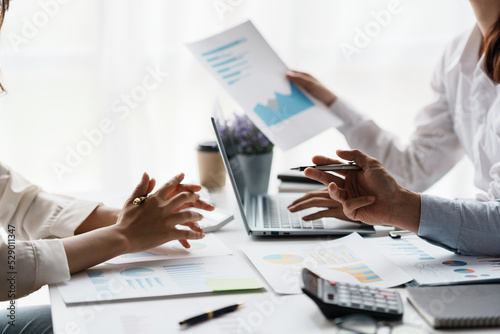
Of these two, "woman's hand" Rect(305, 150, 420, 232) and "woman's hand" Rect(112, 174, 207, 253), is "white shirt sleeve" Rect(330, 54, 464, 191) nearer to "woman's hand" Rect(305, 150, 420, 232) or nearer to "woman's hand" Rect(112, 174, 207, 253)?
"woman's hand" Rect(305, 150, 420, 232)

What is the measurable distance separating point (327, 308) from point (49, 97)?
1.90m

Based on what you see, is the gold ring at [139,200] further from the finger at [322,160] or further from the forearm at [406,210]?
the forearm at [406,210]

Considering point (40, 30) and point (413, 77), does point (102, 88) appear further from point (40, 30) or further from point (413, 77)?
point (413, 77)

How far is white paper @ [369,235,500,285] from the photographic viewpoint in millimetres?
998

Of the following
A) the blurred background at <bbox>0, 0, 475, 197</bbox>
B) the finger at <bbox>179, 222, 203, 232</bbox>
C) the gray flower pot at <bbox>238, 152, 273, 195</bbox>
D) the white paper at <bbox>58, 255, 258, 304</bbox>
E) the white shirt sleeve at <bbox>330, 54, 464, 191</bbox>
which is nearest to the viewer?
the white paper at <bbox>58, 255, 258, 304</bbox>

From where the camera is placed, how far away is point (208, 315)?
2.79 ft

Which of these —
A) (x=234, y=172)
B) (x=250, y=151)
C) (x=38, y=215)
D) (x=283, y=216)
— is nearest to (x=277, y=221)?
(x=283, y=216)

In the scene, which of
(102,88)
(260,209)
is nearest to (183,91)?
(102,88)

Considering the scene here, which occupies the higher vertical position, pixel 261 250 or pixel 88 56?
pixel 88 56

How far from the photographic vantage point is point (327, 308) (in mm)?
843

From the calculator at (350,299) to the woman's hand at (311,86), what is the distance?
769 millimetres

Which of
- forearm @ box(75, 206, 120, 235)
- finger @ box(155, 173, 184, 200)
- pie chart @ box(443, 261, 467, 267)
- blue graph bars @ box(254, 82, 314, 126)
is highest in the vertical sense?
blue graph bars @ box(254, 82, 314, 126)

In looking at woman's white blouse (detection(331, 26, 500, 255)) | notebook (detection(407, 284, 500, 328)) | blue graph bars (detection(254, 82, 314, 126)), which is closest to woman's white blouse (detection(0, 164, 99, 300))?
blue graph bars (detection(254, 82, 314, 126))

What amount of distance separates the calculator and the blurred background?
63.0 inches
